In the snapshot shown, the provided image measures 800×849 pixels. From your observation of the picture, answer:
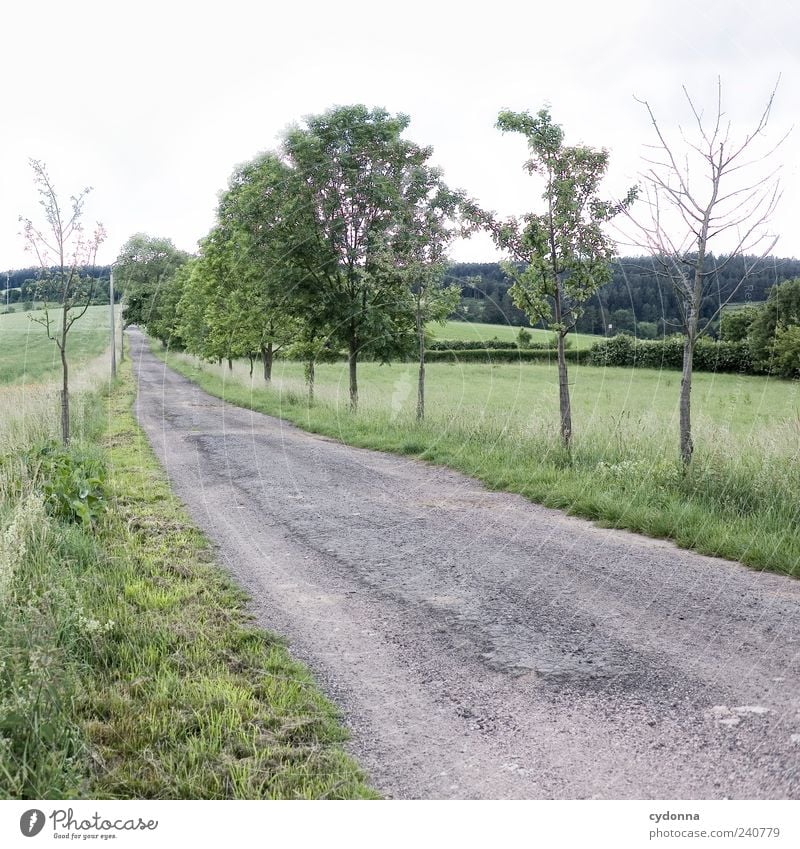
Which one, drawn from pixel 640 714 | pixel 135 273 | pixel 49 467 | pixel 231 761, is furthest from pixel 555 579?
pixel 135 273

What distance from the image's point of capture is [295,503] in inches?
358

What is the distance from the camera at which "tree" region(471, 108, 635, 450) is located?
35.0 feet

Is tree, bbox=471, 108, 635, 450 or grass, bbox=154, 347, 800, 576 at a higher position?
tree, bbox=471, 108, 635, 450

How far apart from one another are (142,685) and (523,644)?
96.9 inches

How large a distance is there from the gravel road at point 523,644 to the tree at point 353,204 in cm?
718

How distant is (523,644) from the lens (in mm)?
4738

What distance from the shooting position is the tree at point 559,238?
420 inches

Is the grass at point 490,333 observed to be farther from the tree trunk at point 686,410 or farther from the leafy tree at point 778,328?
the tree trunk at point 686,410

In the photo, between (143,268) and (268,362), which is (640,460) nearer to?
(143,268)

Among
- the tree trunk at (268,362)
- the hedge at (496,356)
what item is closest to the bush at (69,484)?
the hedge at (496,356)

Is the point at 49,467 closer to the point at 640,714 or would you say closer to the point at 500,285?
the point at 640,714
